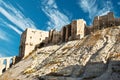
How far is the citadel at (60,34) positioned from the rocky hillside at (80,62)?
9.49 feet

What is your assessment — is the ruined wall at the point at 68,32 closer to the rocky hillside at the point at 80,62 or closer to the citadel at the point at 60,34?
the citadel at the point at 60,34

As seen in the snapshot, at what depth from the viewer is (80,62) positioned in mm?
39375

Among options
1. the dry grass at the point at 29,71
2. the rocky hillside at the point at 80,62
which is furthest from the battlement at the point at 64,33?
the dry grass at the point at 29,71

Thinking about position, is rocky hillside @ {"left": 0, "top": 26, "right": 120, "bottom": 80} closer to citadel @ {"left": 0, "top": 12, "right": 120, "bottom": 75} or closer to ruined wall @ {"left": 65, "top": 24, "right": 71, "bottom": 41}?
citadel @ {"left": 0, "top": 12, "right": 120, "bottom": 75}

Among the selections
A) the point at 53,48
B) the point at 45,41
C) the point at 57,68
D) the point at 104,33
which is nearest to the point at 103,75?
the point at 57,68

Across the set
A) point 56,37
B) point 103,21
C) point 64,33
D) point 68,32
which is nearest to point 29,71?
point 68,32

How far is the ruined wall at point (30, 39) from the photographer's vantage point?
61.9 metres

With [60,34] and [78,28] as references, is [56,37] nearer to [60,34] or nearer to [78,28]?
[60,34]

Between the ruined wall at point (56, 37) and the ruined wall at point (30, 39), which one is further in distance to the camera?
the ruined wall at point (30, 39)

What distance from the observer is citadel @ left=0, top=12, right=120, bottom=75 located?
159 ft

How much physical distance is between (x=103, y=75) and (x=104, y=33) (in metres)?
12.2

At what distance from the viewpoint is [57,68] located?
40.4 meters

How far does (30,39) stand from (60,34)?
9.00 m

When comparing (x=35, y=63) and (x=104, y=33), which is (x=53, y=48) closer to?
(x=35, y=63)
